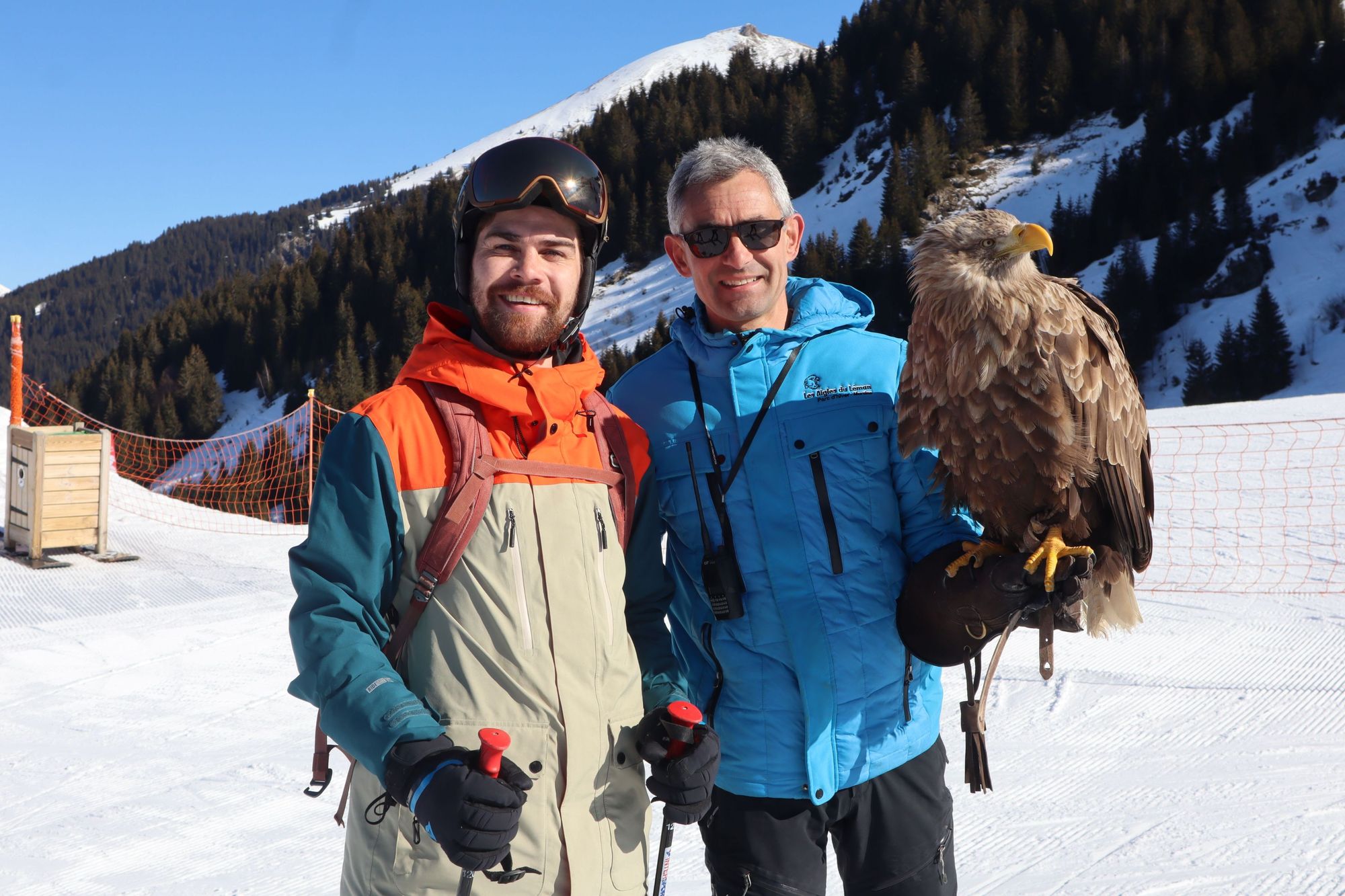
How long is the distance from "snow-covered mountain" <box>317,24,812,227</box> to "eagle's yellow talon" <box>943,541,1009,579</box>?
72594 millimetres

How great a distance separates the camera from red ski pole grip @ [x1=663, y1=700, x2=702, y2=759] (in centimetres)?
162

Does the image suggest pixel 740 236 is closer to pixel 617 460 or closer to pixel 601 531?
pixel 617 460

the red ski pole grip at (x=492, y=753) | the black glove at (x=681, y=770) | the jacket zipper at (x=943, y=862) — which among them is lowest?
the jacket zipper at (x=943, y=862)

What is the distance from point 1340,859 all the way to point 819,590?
2225 millimetres

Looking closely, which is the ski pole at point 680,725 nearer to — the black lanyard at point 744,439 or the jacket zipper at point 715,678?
the jacket zipper at point 715,678

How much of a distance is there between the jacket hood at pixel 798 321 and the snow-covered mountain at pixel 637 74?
237 ft

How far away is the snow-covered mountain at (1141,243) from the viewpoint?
78.6 feet

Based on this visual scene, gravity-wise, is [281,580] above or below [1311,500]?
below

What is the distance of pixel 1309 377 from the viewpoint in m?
21.9

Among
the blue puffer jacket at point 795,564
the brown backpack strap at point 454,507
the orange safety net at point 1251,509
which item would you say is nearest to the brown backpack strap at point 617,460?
the blue puffer jacket at point 795,564

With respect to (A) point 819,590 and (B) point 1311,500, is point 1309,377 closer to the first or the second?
(B) point 1311,500

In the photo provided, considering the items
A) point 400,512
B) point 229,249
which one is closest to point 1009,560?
point 400,512

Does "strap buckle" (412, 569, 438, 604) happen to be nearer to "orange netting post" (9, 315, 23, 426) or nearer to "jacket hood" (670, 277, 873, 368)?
"jacket hood" (670, 277, 873, 368)

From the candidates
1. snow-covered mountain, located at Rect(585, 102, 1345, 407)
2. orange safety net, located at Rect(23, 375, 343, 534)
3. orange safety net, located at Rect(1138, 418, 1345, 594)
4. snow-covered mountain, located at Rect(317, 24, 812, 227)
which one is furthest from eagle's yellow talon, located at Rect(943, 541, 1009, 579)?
snow-covered mountain, located at Rect(317, 24, 812, 227)
